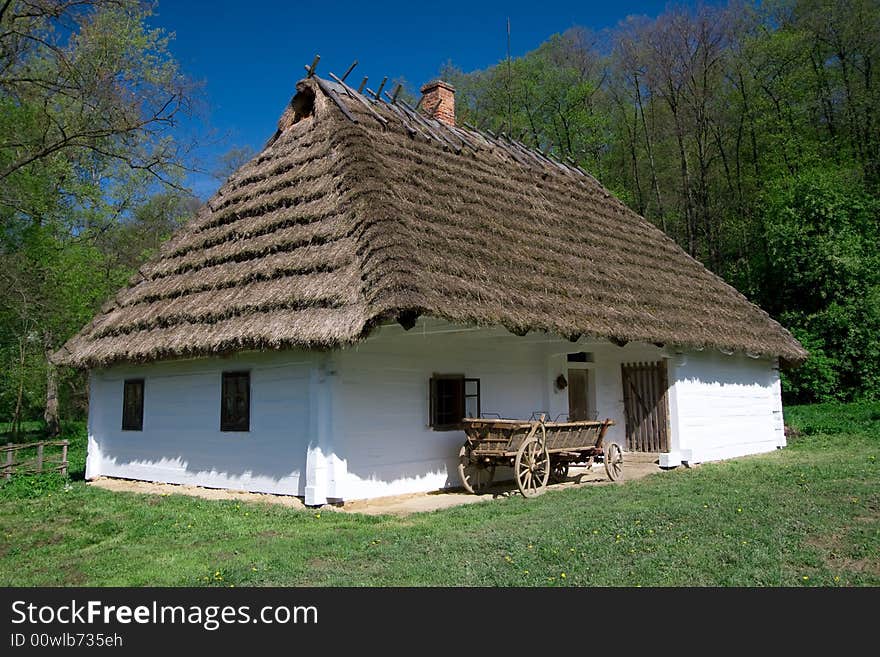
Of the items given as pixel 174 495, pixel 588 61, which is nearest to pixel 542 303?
pixel 174 495

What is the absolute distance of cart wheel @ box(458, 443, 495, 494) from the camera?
35.1 ft

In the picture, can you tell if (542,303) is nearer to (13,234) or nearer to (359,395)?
(359,395)

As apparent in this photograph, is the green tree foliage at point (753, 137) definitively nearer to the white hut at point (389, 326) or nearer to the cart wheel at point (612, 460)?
the white hut at point (389, 326)

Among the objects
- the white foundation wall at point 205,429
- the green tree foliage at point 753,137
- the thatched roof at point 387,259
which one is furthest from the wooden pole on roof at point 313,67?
the green tree foliage at point 753,137

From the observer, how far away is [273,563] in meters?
6.36

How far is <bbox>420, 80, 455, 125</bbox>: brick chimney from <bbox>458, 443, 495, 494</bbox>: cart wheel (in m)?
8.86

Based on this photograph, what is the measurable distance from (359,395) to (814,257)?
1976 centimetres

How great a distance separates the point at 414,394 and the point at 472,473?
66.3 inches

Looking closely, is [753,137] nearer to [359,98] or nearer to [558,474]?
[359,98]

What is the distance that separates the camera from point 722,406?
15.4 meters

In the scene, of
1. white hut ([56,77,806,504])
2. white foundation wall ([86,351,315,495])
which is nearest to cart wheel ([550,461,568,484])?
white hut ([56,77,806,504])

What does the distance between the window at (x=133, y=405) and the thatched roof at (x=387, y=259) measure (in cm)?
95

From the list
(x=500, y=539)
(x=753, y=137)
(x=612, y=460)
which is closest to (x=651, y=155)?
(x=753, y=137)

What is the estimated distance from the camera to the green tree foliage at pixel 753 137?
2372 centimetres
